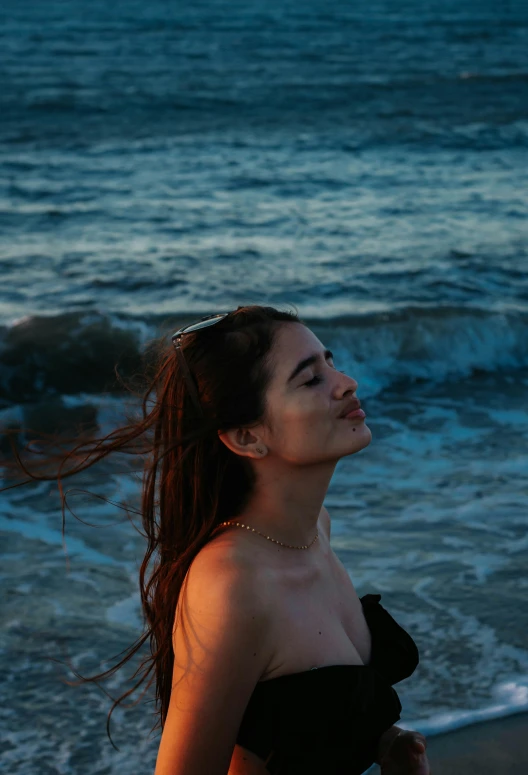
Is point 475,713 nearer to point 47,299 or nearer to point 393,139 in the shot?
point 47,299

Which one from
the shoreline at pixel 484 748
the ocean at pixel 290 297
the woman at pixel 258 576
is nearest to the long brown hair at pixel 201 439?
the woman at pixel 258 576

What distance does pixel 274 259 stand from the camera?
11.5 meters

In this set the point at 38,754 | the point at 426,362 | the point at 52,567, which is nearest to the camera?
the point at 38,754

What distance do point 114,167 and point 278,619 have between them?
1462cm

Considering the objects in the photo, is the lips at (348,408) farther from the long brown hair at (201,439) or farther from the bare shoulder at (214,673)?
the bare shoulder at (214,673)

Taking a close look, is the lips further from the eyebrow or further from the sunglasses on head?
the sunglasses on head

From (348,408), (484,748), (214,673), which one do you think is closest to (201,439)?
(348,408)

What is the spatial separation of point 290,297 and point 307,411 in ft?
26.9

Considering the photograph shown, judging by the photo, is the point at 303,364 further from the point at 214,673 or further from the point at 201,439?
the point at 214,673

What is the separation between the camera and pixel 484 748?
3666mm

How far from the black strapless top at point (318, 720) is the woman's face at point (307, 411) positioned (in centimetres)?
47

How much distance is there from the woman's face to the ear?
0.09 feet

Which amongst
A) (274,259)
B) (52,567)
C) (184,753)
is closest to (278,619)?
(184,753)

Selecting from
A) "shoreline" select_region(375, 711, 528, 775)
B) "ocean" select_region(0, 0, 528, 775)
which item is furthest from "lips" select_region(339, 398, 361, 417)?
"shoreline" select_region(375, 711, 528, 775)
